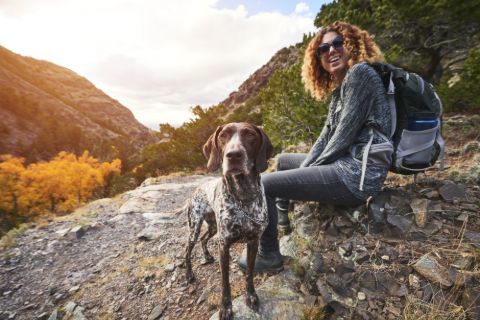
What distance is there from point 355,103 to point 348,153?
1.93 feet

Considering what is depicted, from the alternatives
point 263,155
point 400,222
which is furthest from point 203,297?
point 400,222

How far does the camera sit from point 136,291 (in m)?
3.68

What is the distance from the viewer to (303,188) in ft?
8.82

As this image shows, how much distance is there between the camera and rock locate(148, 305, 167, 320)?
3084mm

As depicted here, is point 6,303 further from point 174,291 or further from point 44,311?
point 174,291

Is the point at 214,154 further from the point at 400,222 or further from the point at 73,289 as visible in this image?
the point at 73,289

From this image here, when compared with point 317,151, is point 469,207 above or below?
below

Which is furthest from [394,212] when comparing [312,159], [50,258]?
[50,258]

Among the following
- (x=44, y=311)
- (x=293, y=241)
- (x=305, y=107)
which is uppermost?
(x=305, y=107)

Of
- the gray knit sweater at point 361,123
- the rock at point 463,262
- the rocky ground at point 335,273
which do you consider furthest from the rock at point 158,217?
the rock at point 463,262

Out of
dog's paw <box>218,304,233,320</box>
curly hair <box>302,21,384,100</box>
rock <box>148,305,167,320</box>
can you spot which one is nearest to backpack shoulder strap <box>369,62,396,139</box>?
curly hair <box>302,21,384,100</box>

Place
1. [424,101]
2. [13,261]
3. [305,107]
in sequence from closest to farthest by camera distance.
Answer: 1. [424,101]
2. [13,261]
3. [305,107]

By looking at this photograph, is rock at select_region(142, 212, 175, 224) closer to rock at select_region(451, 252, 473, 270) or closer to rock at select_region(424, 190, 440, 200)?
rock at select_region(424, 190, 440, 200)

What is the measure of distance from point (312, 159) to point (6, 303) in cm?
624
